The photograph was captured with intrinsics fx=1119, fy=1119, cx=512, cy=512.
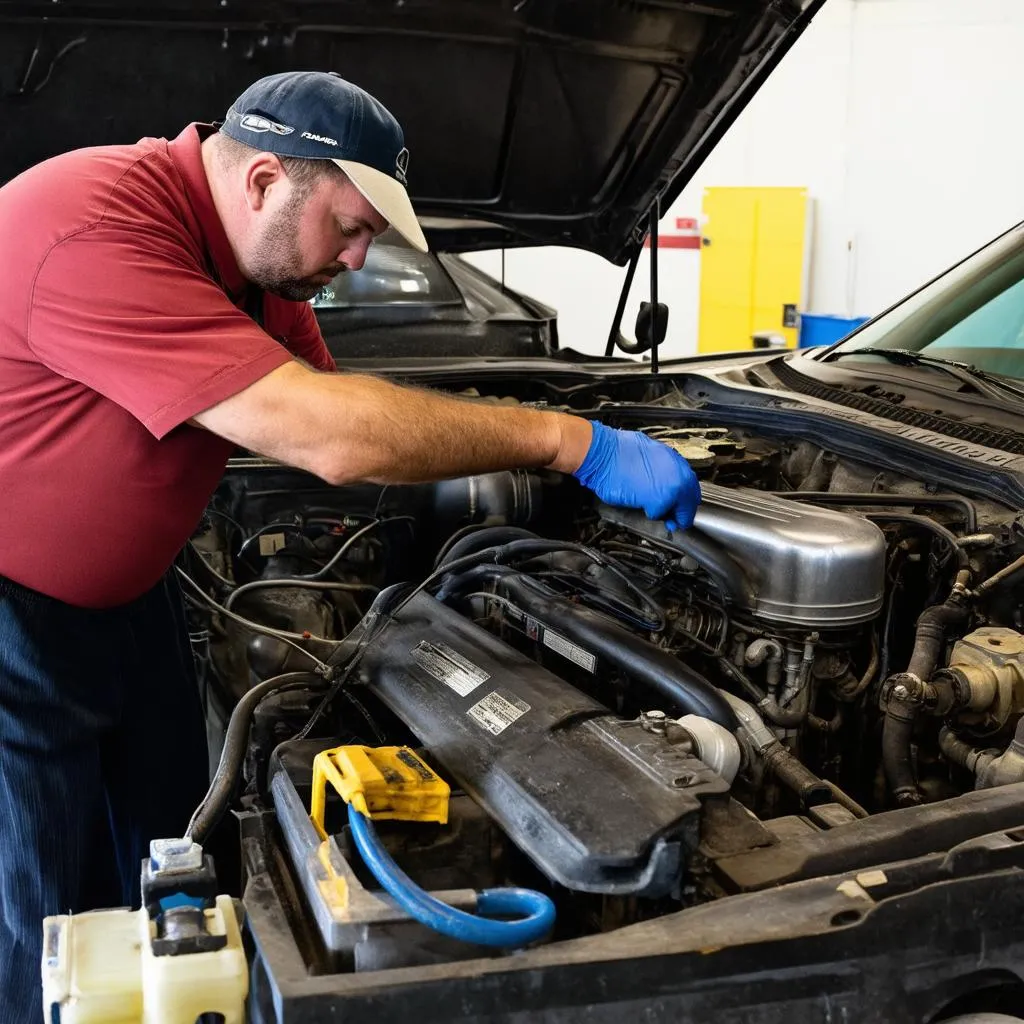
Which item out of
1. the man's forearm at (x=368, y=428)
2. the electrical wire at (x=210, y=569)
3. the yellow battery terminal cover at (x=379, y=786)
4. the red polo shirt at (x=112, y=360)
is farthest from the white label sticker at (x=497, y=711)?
the electrical wire at (x=210, y=569)

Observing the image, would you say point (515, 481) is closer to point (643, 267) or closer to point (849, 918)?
point (849, 918)

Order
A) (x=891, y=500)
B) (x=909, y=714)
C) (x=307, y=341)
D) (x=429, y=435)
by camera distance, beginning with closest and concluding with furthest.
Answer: (x=429, y=435) < (x=909, y=714) < (x=891, y=500) < (x=307, y=341)

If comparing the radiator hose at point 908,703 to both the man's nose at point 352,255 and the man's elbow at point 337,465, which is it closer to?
the man's elbow at point 337,465

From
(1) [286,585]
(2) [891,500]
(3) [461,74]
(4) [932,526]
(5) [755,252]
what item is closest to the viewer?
(4) [932,526]

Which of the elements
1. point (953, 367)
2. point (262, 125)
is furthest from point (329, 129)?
point (953, 367)

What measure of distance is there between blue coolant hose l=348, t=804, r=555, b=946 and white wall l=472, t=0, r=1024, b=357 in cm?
711

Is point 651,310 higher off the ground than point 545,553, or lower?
higher

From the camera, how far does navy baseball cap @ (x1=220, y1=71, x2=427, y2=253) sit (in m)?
1.57

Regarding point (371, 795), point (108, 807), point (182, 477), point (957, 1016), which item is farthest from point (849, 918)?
point (108, 807)

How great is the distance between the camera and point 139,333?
1.42m

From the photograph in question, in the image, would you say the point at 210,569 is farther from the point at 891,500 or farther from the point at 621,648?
the point at 891,500

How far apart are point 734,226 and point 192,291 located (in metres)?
7.77

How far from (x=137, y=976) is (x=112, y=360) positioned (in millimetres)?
736

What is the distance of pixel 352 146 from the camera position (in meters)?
1.58
